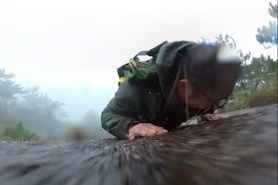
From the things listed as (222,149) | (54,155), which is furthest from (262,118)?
(54,155)

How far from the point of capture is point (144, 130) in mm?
2621

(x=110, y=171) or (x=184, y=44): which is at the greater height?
(x=184, y=44)

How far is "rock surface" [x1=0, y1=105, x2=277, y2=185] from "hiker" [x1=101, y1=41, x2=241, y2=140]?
34 centimetres

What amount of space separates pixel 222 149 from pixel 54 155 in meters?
0.90

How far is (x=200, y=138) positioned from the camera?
1.68 meters

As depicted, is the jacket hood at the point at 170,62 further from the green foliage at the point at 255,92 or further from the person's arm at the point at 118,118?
the person's arm at the point at 118,118

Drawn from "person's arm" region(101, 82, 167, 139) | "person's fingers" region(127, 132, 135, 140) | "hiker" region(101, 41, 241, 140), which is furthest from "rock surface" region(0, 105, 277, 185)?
"person's arm" region(101, 82, 167, 139)

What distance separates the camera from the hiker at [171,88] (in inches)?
84.6

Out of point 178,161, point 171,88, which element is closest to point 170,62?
point 171,88

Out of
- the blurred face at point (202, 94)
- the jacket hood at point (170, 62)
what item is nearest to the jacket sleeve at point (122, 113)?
the jacket hood at point (170, 62)

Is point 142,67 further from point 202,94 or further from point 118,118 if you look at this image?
point 202,94

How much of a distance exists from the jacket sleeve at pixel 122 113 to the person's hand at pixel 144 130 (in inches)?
4.8

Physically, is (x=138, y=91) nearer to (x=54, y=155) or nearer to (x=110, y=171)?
(x=54, y=155)

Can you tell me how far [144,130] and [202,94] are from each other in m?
0.47
